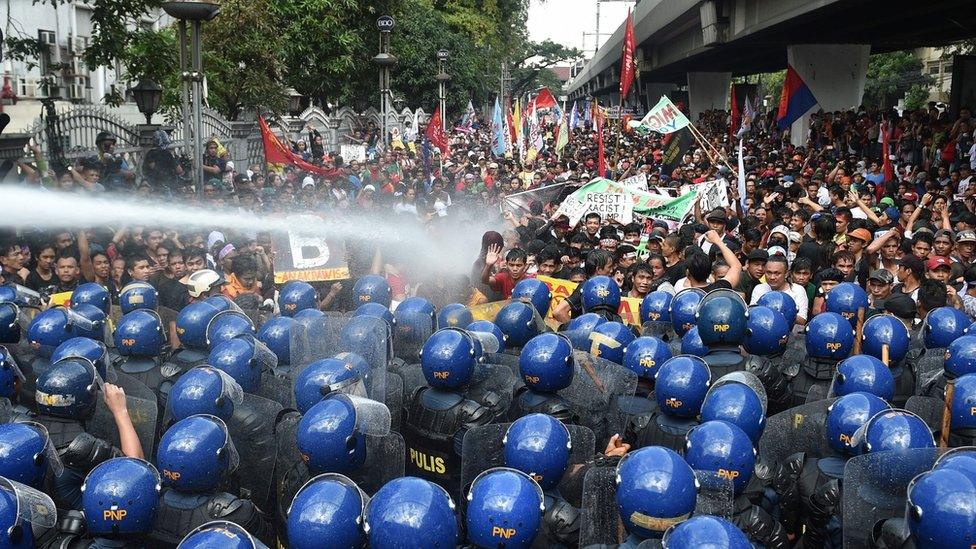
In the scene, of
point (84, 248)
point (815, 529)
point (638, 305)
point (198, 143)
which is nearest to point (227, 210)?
point (198, 143)

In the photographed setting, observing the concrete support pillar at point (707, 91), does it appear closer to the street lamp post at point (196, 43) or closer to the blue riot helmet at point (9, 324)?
the street lamp post at point (196, 43)

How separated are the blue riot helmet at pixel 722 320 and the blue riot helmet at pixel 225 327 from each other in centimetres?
322

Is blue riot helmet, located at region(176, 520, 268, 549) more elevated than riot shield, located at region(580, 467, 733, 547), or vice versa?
blue riot helmet, located at region(176, 520, 268, 549)

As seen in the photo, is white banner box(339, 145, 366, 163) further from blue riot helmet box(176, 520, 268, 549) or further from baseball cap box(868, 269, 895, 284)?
blue riot helmet box(176, 520, 268, 549)

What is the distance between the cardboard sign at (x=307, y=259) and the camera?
9.57 meters

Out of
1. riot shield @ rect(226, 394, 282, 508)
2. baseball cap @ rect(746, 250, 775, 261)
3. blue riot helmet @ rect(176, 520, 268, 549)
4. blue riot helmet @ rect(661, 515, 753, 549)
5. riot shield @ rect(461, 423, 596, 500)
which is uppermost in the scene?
baseball cap @ rect(746, 250, 775, 261)

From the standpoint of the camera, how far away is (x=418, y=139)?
35562 mm

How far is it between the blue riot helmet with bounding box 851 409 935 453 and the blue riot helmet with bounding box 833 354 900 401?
93 centimetres

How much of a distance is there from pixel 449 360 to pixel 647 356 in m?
1.44

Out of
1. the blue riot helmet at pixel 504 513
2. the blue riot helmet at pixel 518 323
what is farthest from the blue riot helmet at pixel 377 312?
the blue riot helmet at pixel 504 513

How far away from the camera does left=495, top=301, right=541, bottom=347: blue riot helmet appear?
718 cm

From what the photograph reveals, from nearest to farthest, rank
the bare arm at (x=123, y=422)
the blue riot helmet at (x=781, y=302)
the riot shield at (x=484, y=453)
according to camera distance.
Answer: the riot shield at (x=484, y=453) → the bare arm at (x=123, y=422) → the blue riot helmet at (x=781, y=302)

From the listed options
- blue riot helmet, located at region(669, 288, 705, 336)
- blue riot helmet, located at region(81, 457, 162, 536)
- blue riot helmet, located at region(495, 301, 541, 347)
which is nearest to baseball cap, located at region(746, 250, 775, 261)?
blue riot helmet, located at region(669, 288, 705, 336)

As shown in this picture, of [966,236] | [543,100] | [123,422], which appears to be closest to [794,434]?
[123,422]
